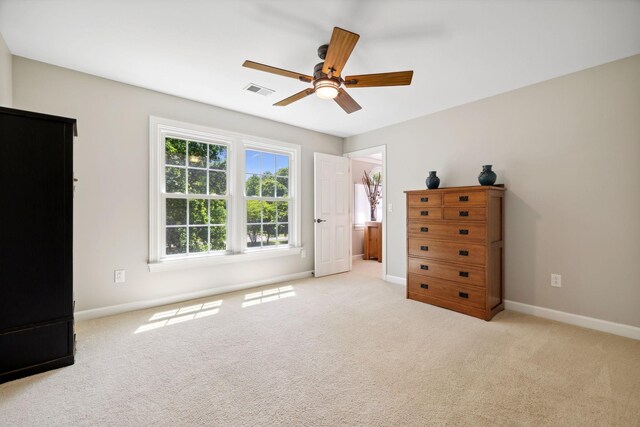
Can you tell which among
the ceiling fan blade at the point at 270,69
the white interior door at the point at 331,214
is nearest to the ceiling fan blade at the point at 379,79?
the ceiling fan blade at the point at 270,69

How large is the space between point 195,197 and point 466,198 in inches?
127

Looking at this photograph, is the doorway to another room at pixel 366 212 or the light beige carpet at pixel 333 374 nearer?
the light beige carpet at pixel 333 374

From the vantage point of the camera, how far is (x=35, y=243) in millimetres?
1930

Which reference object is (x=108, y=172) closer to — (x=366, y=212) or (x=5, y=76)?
(x=5, y=76)

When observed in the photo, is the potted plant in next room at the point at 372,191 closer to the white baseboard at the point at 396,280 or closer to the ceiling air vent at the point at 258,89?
the white baseboard at the point at 396,280

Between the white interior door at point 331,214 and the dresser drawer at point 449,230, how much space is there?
157 cm

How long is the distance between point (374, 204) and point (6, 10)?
6.18 metres

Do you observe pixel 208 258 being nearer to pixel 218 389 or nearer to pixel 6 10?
pixel 218 389

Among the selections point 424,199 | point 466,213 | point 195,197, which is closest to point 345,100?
→ point 424,199

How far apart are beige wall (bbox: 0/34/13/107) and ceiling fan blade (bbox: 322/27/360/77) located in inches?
102

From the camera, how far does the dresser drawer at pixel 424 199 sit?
128 inches

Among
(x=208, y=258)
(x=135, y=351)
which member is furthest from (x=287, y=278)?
(x=135, y=351)

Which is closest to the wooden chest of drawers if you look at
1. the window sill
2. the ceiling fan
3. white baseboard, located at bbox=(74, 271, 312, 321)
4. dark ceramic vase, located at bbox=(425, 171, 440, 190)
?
dark ceramic vase, located at bbox=(425, 171, 440, 190)

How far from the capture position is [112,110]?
2.94 metres
